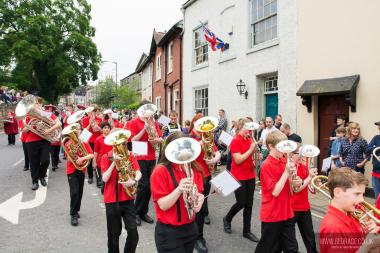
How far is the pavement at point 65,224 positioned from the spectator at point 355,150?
1.00 metres

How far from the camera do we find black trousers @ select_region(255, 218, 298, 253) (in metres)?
3.76

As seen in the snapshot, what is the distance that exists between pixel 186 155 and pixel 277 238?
174 cm

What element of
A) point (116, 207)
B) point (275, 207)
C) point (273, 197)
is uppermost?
point (273, 197)

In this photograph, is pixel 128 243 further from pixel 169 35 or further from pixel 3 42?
pixel 3 42

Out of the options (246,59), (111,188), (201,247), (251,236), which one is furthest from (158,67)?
(111,188)

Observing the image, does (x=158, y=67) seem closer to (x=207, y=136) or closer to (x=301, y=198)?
(x=207, y=136)

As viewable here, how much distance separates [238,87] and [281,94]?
101 inches

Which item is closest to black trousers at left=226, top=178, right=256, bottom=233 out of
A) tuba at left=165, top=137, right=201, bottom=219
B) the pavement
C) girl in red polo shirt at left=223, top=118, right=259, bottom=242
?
girl in red polo shirt at left=223, top=118, right=259, bottom=242

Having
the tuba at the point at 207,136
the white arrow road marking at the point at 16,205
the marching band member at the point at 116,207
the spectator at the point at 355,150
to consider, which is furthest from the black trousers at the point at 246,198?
the white arrow road marking at the point at 16,205

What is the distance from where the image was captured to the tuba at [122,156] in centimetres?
396

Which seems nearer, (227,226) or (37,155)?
(227,226)

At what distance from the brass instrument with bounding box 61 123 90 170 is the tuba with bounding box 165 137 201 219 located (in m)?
3.28

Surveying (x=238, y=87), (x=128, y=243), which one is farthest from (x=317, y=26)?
(x=128, y=243)

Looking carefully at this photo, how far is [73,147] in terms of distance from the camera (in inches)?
227
